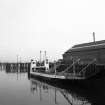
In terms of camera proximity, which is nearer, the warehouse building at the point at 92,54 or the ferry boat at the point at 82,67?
the ferry boat at the point at 82,67

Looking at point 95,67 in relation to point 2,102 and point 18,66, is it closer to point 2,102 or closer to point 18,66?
point 2,102

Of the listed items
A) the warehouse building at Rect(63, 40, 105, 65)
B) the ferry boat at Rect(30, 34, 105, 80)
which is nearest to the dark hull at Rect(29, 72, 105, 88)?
the ferry boat at Rect(30, 34, 105, 80)

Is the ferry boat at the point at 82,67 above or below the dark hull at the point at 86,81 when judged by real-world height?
above

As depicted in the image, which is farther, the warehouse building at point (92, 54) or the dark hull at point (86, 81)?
the warehouse building at point (92, 54)

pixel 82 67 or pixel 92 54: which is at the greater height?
pixel 92 54

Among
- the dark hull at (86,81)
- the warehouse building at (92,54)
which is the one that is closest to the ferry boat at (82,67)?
the warehouse building at (92,54)

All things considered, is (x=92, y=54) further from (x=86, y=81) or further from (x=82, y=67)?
(x=86, y=81)

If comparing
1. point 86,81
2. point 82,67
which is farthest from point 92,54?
point 86,81

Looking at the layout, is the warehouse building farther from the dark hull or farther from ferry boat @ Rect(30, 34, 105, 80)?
the dark hull

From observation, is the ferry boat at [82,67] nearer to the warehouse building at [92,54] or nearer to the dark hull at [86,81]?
the warehouse building at [92,54]

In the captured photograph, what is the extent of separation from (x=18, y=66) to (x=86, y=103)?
7047 centimetres

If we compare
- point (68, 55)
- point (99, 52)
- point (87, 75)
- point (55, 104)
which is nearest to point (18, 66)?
point (68, 55)

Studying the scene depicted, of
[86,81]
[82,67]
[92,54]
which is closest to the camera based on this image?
[86,81]

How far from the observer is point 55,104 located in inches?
569
